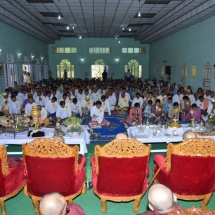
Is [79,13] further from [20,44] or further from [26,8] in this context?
[20,44]

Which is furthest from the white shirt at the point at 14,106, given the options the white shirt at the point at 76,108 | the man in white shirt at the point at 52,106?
the white shirt at the point at 76,108

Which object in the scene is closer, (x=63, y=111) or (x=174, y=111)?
(x=174, y=111)

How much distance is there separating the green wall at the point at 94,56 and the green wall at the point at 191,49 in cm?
507

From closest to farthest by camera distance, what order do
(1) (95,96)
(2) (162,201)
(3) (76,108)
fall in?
(2) (162,201), (3) (76,108), (1) (95,96)

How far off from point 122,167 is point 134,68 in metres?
21.7

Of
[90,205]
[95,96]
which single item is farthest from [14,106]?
[90,205]

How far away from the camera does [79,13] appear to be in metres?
11.9

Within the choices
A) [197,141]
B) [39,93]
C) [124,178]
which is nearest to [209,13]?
[39,93]

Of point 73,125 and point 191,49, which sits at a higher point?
point 191,49

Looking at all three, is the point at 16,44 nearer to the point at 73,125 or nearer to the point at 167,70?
the point at 167,70

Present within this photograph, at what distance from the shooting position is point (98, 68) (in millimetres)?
24219

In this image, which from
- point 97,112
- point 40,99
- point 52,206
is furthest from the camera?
point 40,99

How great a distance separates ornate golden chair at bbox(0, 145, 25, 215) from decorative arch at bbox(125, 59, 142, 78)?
21.2m

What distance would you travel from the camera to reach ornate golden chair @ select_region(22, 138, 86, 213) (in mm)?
3414
